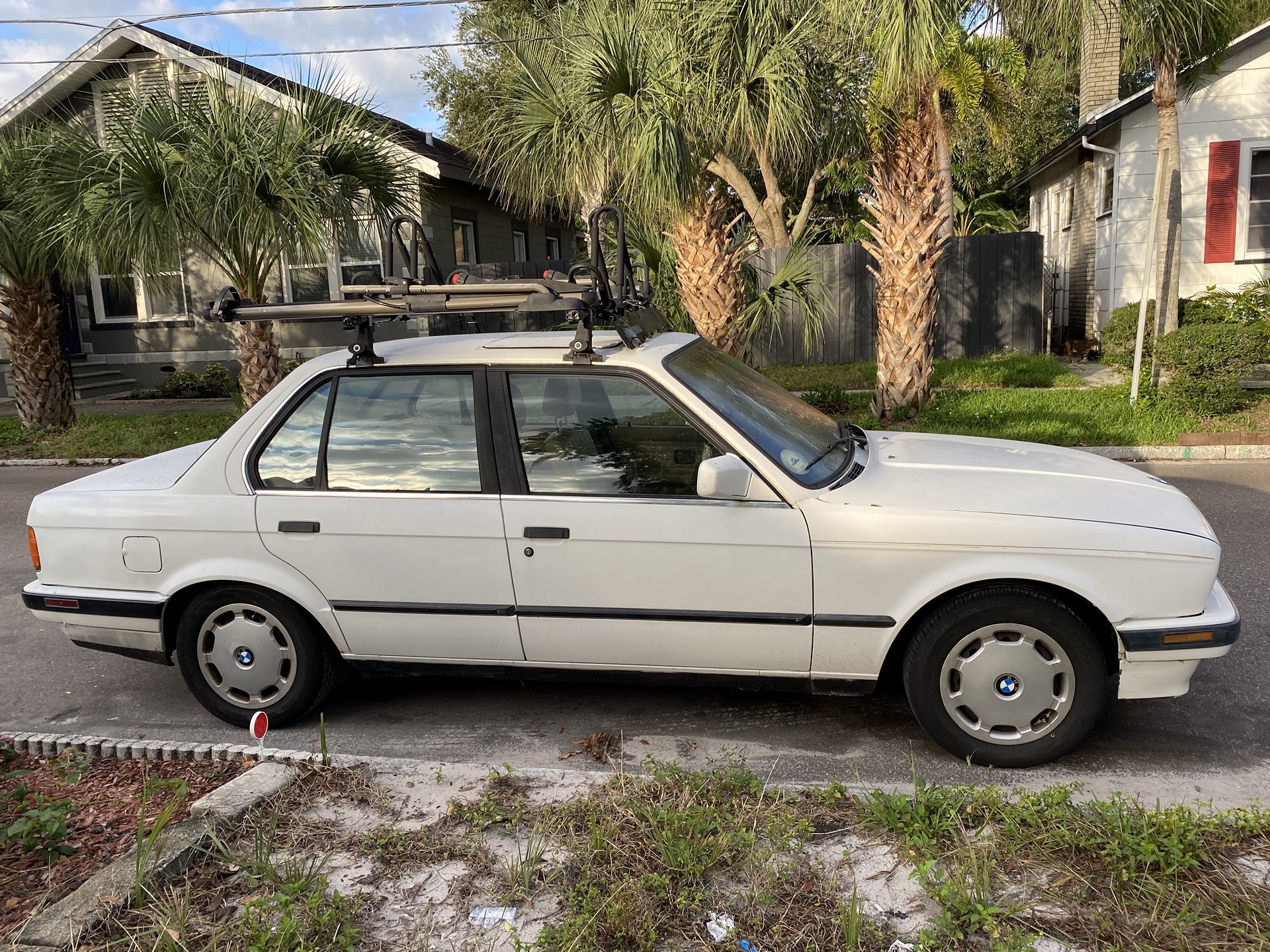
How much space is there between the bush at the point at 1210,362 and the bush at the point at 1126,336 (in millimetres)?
2143

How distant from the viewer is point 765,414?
14.0ft

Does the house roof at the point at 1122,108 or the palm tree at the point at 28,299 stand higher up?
the house roof at the point at 1122,108

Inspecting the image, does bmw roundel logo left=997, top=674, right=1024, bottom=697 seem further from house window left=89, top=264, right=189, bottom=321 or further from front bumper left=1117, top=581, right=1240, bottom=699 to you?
house window left=89, top=264, right=189, bottom=321

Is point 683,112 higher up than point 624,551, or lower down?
higher up

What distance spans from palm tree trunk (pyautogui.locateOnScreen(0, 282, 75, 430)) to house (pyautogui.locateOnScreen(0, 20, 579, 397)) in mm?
4017

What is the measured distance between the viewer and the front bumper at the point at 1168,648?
3590 millimetres

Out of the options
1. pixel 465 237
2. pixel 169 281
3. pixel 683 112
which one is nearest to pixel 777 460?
pixel 683 112

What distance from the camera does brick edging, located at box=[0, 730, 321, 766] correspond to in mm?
3646

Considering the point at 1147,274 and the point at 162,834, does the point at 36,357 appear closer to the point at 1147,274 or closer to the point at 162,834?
the point at 162,834

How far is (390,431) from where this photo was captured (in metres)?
4.21

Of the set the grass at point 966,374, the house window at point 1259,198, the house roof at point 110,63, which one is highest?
the house roof at point 110,63

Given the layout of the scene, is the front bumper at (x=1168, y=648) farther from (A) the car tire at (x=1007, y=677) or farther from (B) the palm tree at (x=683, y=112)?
(B) the palm tree at (x=683, y=112)

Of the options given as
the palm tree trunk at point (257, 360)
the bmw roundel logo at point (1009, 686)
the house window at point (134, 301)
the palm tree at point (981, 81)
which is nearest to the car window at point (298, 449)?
the bmw roundel logo at point (1009, 686)

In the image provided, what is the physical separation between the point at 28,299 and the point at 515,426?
1199 centimetres
